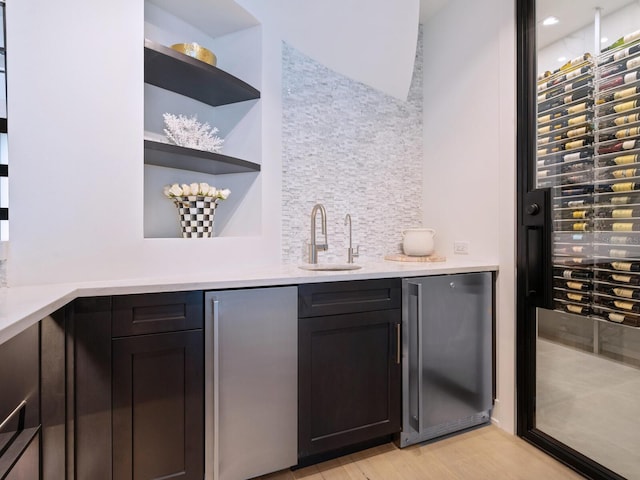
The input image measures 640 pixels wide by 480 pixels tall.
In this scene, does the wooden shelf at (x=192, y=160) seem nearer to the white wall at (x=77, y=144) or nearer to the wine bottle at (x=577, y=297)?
the white wall at (x=77, y=144)

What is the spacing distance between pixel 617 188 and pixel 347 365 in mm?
1515

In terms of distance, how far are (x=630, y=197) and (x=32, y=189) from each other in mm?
2540

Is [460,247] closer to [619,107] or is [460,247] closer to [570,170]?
[570,170]

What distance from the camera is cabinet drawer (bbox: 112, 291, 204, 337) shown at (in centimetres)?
134

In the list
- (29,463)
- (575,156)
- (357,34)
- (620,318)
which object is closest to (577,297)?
(620,318)

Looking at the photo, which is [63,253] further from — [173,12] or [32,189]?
[173,12]

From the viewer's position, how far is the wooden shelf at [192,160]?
5.39 feet

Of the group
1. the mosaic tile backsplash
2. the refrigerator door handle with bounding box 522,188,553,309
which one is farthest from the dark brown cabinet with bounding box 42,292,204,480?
the refrigerator door handle with bounding box 522,188,553,309

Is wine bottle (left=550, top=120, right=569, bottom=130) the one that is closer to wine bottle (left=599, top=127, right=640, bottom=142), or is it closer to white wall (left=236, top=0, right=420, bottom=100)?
wine bottle (left=599, top=127, right=640, bottom=142)

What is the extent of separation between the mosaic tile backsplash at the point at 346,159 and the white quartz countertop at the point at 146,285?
21.0 inches

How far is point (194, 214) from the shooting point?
72.8 inches

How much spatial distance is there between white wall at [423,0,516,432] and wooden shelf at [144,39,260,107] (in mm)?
1389

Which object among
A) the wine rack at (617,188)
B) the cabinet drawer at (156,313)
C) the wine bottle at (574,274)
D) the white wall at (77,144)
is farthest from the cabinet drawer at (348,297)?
the wine rack at (617,188)

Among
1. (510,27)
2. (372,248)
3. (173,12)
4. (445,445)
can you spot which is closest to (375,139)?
(372,248)
